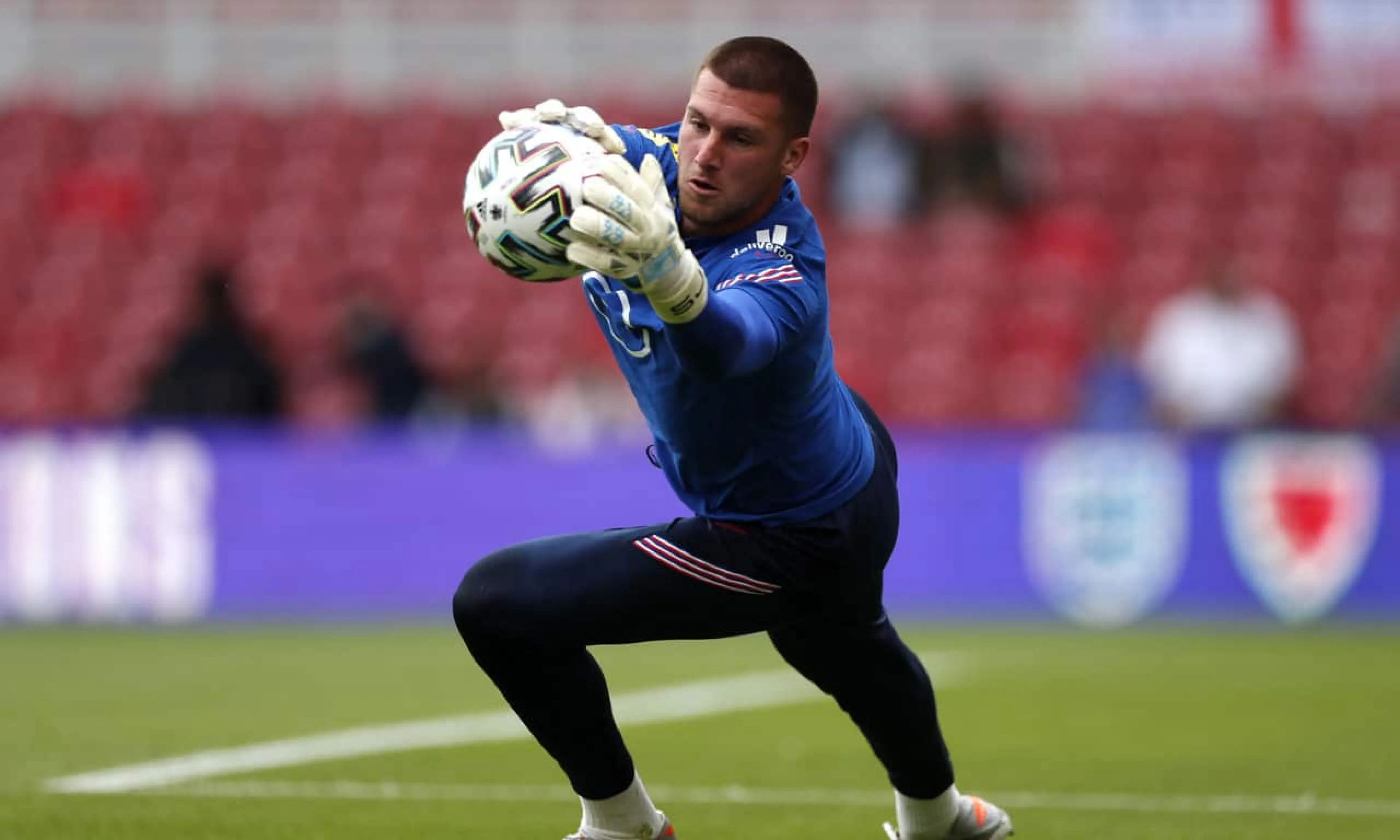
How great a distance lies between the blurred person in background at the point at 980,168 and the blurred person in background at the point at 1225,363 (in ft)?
12.2

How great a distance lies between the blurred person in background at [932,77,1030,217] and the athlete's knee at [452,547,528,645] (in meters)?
13.4

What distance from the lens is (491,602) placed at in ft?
16.5

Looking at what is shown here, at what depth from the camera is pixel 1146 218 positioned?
1927cm

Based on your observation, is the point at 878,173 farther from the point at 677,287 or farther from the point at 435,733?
the point at 677,287

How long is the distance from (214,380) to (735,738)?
6.39 meters

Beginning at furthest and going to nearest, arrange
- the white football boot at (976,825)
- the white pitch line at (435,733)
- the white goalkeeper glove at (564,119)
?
the white pitch line at (435,733) → the white football boot at (976,825) → the white goalkeeper glove at (564,119)

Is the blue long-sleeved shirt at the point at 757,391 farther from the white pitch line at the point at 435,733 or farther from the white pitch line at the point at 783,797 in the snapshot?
the white pitch line at the point at 435,733

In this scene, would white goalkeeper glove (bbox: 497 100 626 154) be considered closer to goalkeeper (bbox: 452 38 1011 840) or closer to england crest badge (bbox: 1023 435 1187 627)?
goalkeeper (bbox: 452 38 1011 840)

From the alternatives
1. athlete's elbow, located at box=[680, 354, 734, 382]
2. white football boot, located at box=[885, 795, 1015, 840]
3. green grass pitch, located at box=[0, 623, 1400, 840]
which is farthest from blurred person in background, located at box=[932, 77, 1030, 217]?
athlete's elbow, located at box=[680, 354, 734, 382]

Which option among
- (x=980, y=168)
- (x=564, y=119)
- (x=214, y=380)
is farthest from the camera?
(x=980, y=168)

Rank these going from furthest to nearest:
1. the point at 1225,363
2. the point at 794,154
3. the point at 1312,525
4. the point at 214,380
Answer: the point at 1225,363 < the point at 214,380 < the point at 1312,525 < the point at 794,154

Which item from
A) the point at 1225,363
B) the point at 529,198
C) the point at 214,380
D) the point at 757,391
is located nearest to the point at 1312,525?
the point at 1225,363

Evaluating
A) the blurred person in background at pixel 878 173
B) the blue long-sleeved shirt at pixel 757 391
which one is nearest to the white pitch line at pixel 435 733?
the blue long-sleeved shirt at pixel 757 391

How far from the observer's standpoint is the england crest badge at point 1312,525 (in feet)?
44.3
